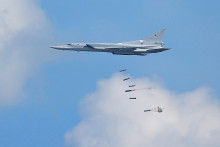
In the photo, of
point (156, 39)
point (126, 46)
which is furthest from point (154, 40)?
point (126, 46)

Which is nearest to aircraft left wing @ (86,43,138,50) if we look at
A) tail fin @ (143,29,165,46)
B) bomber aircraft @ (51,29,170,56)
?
bomber aircraft @ (51,29,170,56)

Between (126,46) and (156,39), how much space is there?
1203 centimetres

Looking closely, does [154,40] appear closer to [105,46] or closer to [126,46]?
[126,46]

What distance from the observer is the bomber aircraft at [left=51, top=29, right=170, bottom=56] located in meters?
143

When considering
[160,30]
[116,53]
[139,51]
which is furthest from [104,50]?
[160,30]

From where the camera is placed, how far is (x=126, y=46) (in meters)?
144

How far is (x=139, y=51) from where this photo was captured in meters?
141

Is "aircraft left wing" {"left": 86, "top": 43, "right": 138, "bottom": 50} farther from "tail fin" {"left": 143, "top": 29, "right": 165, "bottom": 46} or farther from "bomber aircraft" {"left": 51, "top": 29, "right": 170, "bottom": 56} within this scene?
"tail fin" {"left": 143, "top": 29, "right": 165, "bottom": 46}

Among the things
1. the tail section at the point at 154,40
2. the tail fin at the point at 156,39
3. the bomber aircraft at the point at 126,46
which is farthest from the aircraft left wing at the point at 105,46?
the tail fin at the point at 156,39

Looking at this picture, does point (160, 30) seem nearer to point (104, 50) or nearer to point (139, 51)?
point (139, 51)

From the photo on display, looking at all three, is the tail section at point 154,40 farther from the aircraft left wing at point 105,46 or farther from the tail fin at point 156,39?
the aircraft left wing at point 105,46

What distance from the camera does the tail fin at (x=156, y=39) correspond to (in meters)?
145

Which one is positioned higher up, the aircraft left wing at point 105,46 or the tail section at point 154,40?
the tail section at point 154,40

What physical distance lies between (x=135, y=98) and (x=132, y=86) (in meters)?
12.5
